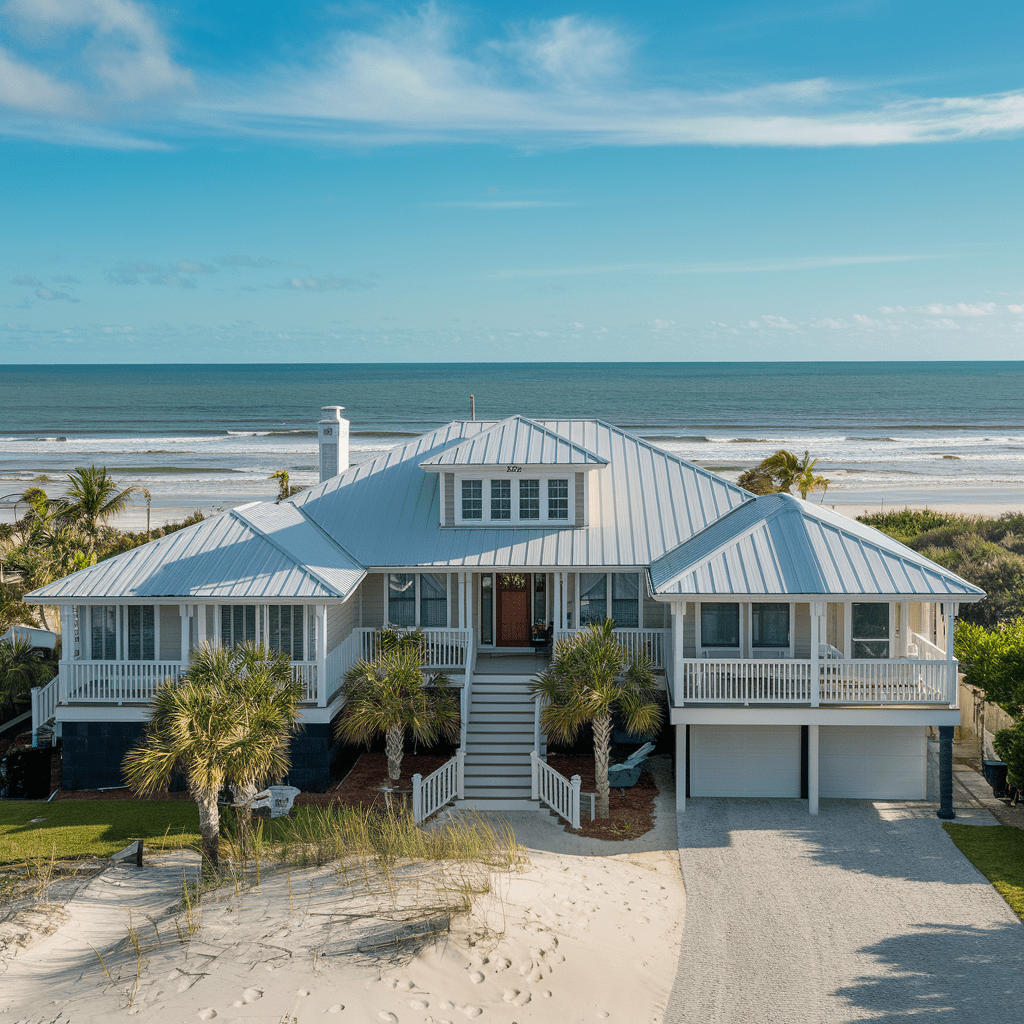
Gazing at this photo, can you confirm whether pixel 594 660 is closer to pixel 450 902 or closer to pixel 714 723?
pixel 714 723

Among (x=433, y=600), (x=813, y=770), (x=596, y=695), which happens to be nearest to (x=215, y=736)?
(x=596, y=695)

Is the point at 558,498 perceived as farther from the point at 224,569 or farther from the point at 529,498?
the point at 224,569

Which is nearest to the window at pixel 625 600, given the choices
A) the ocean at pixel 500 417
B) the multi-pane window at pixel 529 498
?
the multi-pane window at pixel 529 498

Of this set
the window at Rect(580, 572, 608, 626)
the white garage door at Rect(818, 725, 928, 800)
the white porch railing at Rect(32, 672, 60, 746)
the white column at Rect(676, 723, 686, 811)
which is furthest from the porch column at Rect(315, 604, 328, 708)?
the white garage door at Rect(818, 725, 928, 800)

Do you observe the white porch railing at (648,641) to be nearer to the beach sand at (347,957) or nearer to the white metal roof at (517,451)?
the white metal roof at (517,451)

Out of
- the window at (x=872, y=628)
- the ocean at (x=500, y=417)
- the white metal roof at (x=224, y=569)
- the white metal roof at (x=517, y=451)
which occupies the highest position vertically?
the ocean at (x=500, y=417)

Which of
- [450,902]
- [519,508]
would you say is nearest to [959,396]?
[519,508]

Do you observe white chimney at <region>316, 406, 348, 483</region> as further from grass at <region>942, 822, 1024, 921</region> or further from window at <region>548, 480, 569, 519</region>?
grass at <region>942, 822, 1024, 921</region>
